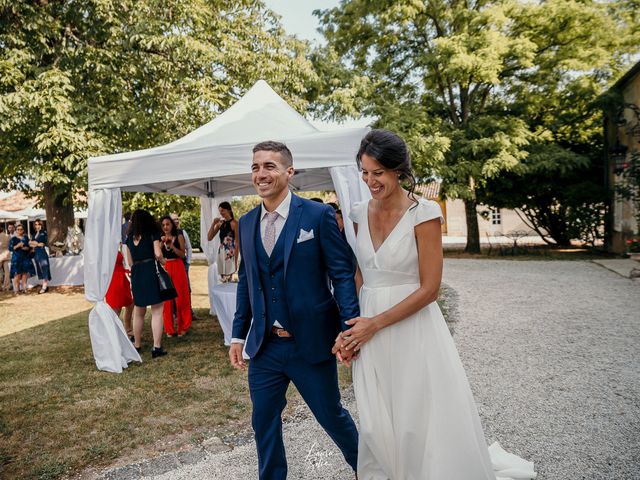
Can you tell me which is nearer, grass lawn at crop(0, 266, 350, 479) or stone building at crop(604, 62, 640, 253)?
grass lawn at crop(0, 266, 350, 479)

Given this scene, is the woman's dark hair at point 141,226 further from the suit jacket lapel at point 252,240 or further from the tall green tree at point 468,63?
the tall green tree at point 468,63

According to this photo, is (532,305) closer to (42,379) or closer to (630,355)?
(630,355)

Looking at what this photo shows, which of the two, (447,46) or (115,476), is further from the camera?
(447,46)

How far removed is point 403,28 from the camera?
19.2 metres

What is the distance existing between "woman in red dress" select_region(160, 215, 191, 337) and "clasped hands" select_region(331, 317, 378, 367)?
212 inches

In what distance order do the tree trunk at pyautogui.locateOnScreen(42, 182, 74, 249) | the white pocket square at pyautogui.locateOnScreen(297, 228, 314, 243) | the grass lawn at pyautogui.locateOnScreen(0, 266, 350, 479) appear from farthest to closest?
the tree trunk at pyautogui.locateOnScreen(42, 182, 74, 249) → the grass lawn at pyautogui.locateOnScreen(0, 266, 350, 479) → the white pocket square at pyautogui.locateOnScreen(297, 228, 314, 243)

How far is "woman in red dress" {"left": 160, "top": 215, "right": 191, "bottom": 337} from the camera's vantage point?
7.15 metres

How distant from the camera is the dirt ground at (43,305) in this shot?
9.33 meters

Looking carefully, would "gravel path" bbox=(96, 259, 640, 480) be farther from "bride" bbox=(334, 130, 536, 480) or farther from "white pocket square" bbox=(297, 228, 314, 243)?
"white pocket square" bbox=(297, 228, 314, 243)

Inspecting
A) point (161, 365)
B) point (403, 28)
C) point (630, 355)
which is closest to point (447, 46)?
point (403, 28)

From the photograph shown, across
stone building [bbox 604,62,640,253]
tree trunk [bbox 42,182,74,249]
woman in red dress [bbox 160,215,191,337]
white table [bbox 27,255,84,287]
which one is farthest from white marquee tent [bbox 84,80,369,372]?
stone building [bbox 604,62,640,253]

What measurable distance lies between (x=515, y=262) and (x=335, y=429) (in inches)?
590

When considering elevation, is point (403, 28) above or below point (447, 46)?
above

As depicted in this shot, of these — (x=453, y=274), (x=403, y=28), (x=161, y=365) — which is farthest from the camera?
(x=403, y=28)
